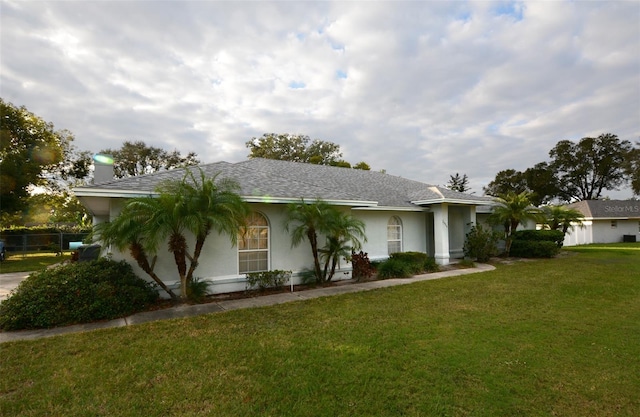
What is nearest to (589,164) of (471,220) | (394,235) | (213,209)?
(471,220)

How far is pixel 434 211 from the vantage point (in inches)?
613

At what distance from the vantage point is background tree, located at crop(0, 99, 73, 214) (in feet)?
71.3

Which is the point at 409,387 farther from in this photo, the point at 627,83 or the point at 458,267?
the point at 627,83

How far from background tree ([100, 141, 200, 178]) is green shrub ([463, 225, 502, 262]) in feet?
120

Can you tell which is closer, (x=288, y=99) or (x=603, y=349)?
(x=603, y=349)

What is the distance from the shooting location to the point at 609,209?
115ft

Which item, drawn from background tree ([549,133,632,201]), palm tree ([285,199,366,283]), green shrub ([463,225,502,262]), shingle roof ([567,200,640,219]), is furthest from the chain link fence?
background tree ([549,133,632,201])

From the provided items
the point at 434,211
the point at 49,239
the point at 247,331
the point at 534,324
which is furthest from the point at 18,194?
the point at 534,324

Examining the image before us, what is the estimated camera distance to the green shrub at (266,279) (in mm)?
9789

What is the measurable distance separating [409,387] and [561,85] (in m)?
18.4

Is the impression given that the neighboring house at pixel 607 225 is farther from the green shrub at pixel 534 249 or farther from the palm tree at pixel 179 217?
the palm tree at pixel 179 217

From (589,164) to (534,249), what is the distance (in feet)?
150

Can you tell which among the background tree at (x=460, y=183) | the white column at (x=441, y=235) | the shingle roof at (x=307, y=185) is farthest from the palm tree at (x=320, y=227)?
the background tree at (x=460, y=183)

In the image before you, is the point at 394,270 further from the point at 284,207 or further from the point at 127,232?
the point at 127,232
